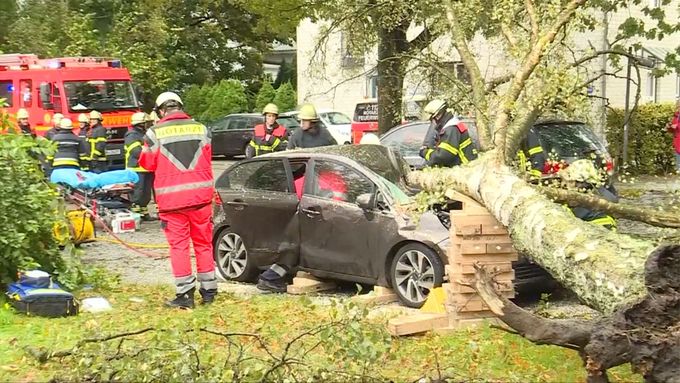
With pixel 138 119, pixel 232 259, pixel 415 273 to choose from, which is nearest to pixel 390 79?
pixel 138 119

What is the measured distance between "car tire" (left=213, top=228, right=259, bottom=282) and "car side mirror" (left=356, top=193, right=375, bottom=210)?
1.61 metres

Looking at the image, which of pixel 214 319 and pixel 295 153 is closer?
pixel 214 319

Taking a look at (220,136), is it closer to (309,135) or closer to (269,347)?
(309,135)

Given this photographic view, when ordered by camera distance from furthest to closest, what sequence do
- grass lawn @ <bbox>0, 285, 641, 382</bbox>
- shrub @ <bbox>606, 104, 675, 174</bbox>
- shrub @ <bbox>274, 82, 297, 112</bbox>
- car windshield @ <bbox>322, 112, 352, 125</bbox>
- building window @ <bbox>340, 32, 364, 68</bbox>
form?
shrub @ <bbox>274, 82, 297, 112</bbox> → car windshield @ <bbox>322, 112, 352, 125</bbox> → shrub @ <bbox>606, 104, 675, 174</bbox> → building window @ <bbox>340, 32, 364, 68</bbox> → grass lawn @ <bbox>0, 285, 641, 382</bbox>

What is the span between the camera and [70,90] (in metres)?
19.0

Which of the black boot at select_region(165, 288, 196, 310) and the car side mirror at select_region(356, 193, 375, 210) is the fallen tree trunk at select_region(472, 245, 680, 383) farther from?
the car side mirror at select_region(356, 193, 375, 210)

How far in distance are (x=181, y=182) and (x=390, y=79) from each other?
7.30 m

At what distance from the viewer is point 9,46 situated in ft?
87.1

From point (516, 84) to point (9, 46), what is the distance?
23.7 m

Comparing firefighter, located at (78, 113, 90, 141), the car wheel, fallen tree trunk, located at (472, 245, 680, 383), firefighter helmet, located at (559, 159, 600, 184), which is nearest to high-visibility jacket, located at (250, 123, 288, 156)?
firefighter, located at (78, 113, 90, 141)

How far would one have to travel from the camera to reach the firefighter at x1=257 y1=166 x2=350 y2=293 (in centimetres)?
845

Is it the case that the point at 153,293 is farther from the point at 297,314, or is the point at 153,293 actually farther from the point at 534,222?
the point at 534,222

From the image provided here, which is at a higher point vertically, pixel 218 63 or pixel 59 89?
pixel 218 63

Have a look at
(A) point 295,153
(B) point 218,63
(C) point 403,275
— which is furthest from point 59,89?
(B) point 218,63
